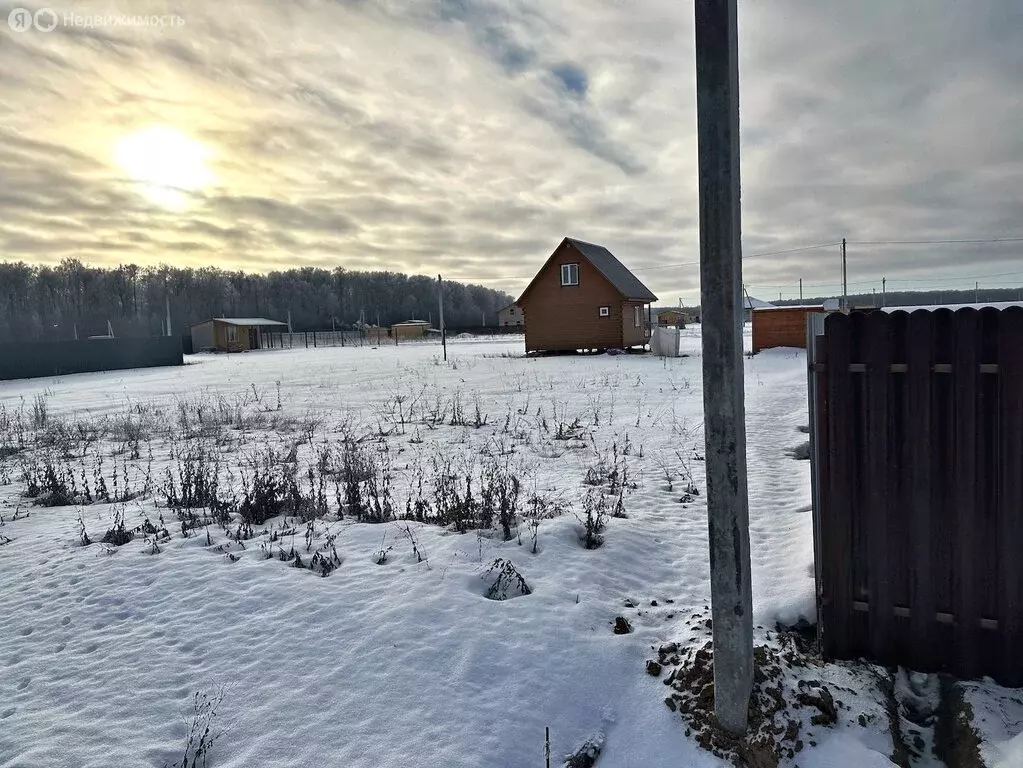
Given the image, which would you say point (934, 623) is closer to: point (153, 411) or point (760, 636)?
point (760, 636)

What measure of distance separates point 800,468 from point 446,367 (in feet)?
64.7

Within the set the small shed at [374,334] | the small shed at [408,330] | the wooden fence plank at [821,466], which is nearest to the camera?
the wooden fence plank at [821,466]

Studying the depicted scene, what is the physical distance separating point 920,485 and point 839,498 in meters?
0.39

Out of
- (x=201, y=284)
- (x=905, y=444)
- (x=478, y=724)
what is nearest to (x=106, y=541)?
(x=478, y=724)

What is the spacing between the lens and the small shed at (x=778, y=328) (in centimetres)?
2544

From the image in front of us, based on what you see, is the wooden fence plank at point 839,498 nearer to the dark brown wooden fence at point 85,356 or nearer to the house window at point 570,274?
the house window at point 570,274

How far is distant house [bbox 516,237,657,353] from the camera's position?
29.9 meters

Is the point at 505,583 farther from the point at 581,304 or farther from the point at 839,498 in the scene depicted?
the point at 581,304

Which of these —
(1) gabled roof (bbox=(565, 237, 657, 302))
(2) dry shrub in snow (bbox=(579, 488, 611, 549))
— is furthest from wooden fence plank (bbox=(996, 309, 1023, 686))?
(1) gabled roof (bbox=(565, 237, 657, 302))

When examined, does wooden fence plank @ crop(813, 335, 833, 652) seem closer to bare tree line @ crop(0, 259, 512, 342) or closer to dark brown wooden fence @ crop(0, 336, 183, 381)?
dark brown wooden fence @ crop(0, 336, 183, 381)

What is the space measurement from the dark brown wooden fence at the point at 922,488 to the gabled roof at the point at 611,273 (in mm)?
26816

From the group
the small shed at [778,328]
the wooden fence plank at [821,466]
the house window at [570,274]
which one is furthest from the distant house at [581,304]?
the wooden fence plank at [821,466]

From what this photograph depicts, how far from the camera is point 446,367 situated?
84.4 feet

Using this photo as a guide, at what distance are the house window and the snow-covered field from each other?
23.3 m
